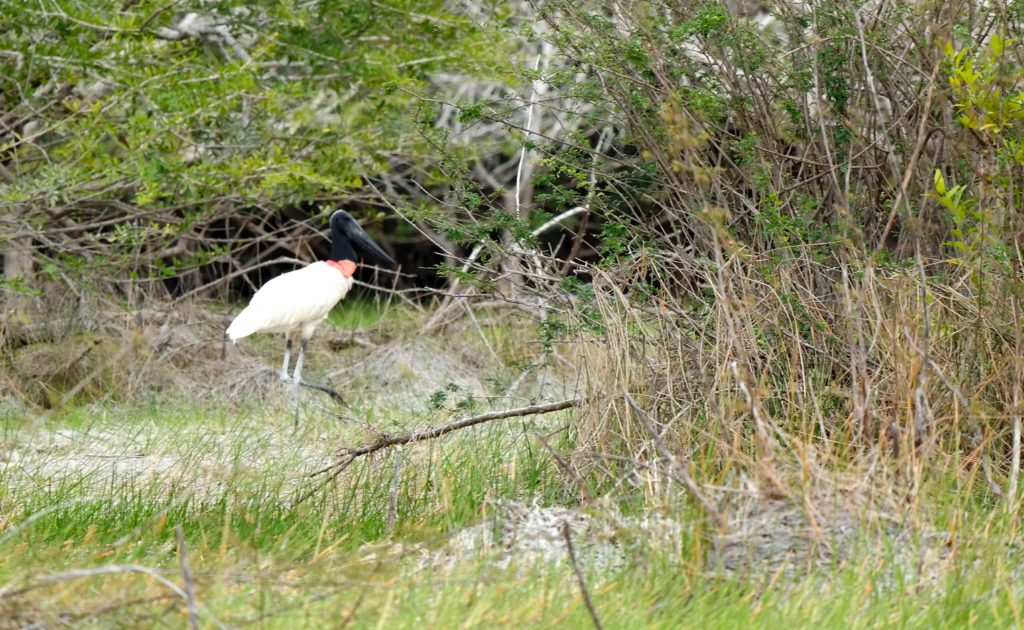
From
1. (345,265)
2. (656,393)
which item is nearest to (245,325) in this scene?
(345,265)

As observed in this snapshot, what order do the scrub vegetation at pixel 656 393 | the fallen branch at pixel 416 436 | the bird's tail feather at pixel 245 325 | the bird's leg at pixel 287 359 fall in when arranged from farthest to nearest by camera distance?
the bird's leg at pixel 287 359 < the bird's tail feather at pixel 245 325 < the fallen branch at pixel 416 436 < the scrub vegetation at pixel 656 393

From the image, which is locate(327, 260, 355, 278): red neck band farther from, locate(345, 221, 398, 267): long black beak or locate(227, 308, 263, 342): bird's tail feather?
locate(227, 308, 263, 342): bird's tail feather

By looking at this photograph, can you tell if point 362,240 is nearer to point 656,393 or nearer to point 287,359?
point 287,359

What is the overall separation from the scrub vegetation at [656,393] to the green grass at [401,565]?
14mm

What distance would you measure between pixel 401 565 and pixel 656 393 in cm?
124

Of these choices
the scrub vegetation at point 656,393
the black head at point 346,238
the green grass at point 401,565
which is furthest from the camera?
the black head at point 346,238

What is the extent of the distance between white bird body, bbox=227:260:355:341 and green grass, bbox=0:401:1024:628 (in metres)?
2.81

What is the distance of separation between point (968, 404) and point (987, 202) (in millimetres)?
666

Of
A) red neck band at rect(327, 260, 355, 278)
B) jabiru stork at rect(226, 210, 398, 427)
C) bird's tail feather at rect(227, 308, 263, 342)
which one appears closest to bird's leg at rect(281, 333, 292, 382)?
jabiru stork at rect(226, 210, 398, 427)

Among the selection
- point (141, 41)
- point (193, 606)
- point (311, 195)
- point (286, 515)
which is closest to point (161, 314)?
point (311, 195)

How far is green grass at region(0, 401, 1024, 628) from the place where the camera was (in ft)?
10.7

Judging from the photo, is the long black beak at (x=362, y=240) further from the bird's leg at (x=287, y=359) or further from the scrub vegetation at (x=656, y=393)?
the scrub vegetation at (x=656, y=393)

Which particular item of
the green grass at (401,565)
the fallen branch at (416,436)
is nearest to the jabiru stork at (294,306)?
the green grass at (401,565)

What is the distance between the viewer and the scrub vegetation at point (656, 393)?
3.52m
